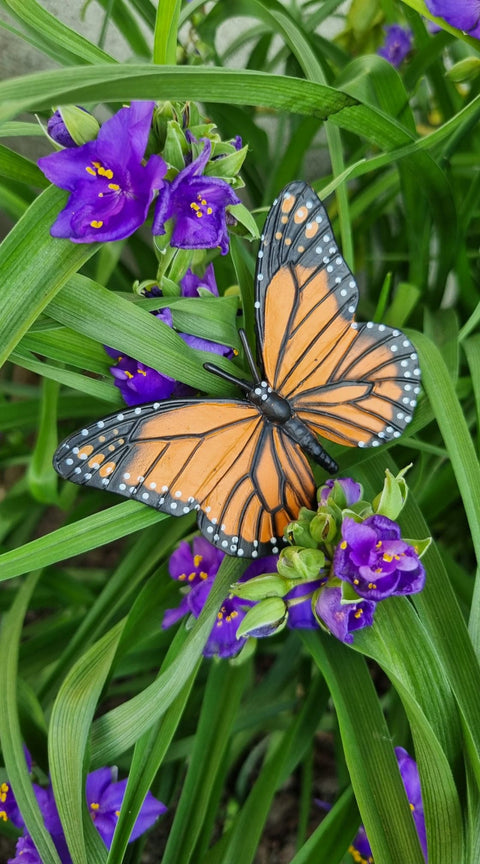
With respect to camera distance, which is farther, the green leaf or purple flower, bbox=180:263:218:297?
purple flower, bbox=180:263:218:297

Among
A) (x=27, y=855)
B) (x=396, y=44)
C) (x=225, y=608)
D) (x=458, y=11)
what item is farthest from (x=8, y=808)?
(x=396, y=44)

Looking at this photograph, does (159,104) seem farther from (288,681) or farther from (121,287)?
(288,681)

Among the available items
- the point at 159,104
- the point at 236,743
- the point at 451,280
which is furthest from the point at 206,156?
the point at 451,280

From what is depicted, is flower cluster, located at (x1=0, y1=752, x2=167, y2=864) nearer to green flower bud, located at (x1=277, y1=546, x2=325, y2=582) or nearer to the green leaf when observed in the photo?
green flower bud, located at (x1=277, y1=546, x2=325, y2=582)

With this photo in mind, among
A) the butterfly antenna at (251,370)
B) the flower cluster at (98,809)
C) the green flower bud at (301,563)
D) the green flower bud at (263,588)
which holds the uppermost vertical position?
the butterfly antenna at (251,370)

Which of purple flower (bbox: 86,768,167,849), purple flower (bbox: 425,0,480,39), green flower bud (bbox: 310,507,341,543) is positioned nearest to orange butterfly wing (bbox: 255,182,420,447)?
green flower bud (bbox: 310,507,341,543)

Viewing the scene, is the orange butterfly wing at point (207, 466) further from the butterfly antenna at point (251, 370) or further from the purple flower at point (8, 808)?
the purple flower at point (8, 808)

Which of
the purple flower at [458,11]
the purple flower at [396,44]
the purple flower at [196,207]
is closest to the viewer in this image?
the purple flower at [196,207]

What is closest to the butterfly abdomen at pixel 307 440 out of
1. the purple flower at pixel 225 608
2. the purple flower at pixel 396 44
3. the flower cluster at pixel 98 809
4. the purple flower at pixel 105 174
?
the purple flower at pixel 225 608
